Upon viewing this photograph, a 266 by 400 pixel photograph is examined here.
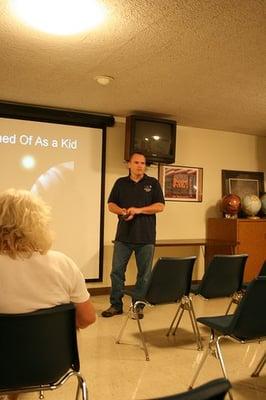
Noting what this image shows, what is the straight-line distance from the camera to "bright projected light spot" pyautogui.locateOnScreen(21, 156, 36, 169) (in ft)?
15.5

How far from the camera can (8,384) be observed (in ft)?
4.97

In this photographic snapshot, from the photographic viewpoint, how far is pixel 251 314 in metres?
2.26

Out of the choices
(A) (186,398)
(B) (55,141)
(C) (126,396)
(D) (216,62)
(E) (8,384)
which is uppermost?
(D) (216,62)

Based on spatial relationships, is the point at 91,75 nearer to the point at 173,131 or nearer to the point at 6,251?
the point at 173,131

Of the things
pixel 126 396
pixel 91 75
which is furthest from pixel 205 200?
pixel 126 396

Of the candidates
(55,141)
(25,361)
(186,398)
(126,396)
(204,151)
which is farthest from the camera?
(204,151)

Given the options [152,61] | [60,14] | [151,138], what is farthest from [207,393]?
[151,138]

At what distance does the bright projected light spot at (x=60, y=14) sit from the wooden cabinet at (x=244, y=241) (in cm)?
351

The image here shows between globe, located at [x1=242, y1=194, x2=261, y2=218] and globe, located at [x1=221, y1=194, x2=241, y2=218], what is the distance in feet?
0.28

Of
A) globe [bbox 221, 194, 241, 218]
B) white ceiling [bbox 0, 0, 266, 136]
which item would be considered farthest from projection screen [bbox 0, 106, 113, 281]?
globe [bbox 221, 194, 241, 218]

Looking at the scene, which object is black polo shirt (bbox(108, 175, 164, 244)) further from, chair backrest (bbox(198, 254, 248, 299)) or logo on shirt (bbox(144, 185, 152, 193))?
chair backrest (bbox(198, 254, 248, 299))

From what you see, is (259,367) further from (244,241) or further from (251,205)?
(251,205)

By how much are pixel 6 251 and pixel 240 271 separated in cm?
235

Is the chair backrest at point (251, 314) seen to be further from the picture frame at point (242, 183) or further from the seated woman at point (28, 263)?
the picture frame at point (242, 183)
